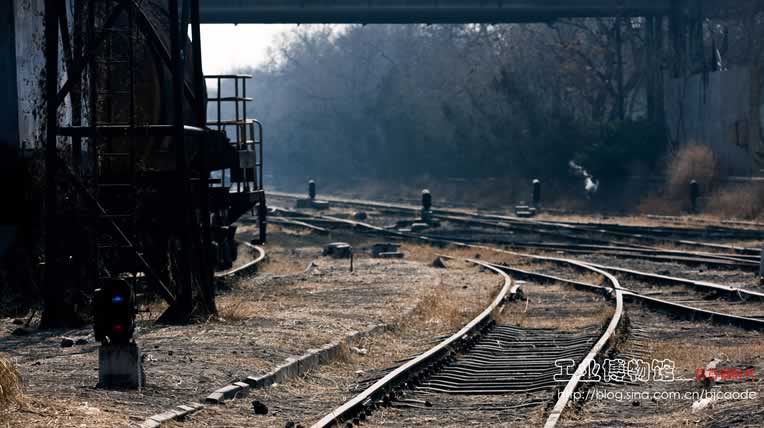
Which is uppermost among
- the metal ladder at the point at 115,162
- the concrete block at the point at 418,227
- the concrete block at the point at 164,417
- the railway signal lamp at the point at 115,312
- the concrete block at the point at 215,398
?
the metal ladder at the point at 115,162

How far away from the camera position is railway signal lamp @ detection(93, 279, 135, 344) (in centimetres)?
1022

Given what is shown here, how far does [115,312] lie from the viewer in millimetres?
10219

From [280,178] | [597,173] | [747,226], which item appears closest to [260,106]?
[280,178]

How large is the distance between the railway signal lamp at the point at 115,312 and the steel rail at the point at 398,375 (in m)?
1.90

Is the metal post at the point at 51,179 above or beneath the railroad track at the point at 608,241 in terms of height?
above

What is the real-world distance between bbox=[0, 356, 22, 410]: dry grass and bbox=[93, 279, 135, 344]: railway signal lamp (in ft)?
4.20

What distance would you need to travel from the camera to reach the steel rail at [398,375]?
30.8 feet

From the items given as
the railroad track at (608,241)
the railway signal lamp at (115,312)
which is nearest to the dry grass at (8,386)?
the railway signal lamp at (115,312)

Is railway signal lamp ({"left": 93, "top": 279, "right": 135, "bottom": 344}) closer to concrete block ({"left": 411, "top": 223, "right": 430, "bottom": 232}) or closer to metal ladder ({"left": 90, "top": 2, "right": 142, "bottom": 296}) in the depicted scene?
metal ladder ({"left": 90, "top": 2, "right": 142, "bottom": 296})

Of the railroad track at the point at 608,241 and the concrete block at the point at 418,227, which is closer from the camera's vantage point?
the railroad track at the point at 608,241

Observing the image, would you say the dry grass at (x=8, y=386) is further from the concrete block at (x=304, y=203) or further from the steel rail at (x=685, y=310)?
the concrete block at (x=304, y=203)

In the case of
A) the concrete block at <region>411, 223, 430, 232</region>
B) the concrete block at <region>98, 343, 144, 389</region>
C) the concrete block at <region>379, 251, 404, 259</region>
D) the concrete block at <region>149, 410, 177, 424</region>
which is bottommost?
the concrete block at <region>379, 251, 404, 259</region>

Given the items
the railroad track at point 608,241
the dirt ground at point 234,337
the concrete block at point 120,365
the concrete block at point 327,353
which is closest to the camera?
the dirt ground at point 234,337

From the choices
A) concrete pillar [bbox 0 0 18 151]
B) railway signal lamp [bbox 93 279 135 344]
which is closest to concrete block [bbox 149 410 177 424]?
railway signal lamp [bbox 93 279 135 344]
